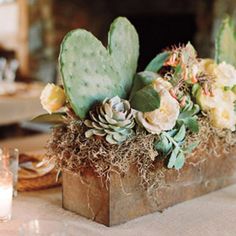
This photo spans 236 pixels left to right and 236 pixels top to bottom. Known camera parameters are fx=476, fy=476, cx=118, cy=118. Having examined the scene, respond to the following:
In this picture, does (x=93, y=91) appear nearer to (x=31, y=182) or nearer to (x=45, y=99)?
→ (x=45, y=99)

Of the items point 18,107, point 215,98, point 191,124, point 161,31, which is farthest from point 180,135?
point 161,31

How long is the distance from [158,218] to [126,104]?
0.29 meters

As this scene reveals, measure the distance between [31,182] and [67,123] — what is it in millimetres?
283

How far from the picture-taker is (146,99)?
104 centimetres

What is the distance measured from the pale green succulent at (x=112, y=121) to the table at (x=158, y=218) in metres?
0.20

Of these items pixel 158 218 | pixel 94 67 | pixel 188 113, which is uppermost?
pixel 94 67

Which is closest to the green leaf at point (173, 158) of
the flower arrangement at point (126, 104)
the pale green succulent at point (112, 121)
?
the flower arrangement at point (126, 104)

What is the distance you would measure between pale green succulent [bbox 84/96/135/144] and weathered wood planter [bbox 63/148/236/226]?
3.6 inches

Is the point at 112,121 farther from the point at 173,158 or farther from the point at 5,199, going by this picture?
the point at 5,199

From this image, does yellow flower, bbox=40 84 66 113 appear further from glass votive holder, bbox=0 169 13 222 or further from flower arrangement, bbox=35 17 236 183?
glass votive holder, bbox=0 169 13 222

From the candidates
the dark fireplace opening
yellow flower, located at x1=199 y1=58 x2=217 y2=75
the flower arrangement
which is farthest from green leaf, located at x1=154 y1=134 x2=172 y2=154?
the dark fireplace opening

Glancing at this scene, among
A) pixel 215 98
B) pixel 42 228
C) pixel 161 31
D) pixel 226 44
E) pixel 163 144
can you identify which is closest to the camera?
pixel 42 228

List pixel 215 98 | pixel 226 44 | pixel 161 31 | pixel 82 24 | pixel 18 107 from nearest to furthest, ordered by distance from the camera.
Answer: pixel 215 98 < pixel 226 44 < pixel 18 107 < pixel 161 31 < pixel 82 24

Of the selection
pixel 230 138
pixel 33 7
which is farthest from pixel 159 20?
pixel 230 138
